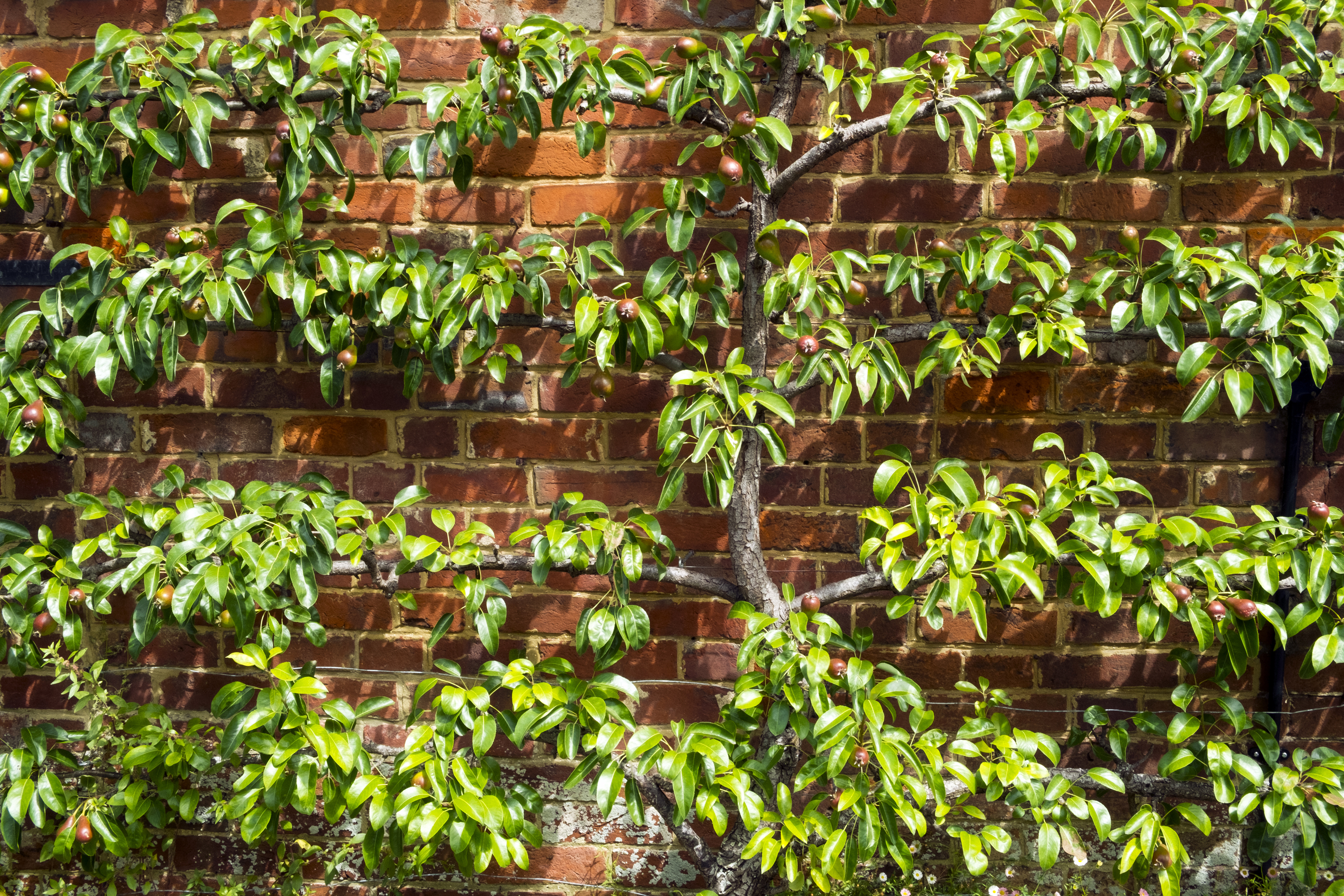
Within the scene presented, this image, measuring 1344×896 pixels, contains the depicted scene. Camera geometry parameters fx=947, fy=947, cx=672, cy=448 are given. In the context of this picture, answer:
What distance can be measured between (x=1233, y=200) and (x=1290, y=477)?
1.67 feet

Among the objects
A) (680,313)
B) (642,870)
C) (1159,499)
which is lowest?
(642,870)

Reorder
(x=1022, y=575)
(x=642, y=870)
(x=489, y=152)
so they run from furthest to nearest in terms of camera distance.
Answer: (x=642, y=870) → (x=489, y=152) → (x=1022, y=575)

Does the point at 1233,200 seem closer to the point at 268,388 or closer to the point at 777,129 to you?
the point at 777,129

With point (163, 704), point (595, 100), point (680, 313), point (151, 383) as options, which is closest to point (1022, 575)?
point (680, 313)

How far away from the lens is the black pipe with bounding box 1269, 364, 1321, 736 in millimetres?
1674

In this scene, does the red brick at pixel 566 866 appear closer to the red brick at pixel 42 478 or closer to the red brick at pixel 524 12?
the red brick at pixel 42 478

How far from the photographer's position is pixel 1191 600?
1502 mm

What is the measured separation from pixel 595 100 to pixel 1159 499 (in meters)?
1.23

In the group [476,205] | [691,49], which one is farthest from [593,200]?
[691,49]

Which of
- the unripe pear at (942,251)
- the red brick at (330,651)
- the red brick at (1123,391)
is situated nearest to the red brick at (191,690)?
the red brick at (330,651)

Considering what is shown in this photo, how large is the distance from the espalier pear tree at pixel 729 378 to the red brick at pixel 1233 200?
7cm

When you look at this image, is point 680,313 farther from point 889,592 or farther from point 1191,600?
point 1191,600

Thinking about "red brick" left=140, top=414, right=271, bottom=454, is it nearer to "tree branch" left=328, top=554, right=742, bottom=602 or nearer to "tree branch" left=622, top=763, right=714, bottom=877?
"tree branch" left=328, top=554, right=742, bottom=602

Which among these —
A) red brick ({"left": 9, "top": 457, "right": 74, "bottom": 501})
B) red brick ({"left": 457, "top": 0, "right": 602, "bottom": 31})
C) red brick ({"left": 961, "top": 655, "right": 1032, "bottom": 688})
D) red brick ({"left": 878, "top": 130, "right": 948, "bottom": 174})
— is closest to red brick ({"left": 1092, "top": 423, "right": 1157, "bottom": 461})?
red brick ({"left": 961, "top": 655, "right": 1032, "bottom": 688})
